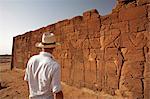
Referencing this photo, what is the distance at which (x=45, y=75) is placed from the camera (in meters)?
2.95

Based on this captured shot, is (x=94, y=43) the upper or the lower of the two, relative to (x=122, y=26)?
lower

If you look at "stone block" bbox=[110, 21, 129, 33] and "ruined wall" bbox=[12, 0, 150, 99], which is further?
"stone block" bbox=[110, 21, 129, 33]

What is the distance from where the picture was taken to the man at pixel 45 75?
286cm

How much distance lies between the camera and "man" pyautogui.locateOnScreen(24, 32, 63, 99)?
2.86 meters

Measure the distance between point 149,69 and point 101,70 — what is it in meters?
2.34

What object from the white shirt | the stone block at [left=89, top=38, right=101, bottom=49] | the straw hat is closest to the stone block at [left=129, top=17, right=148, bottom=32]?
the stone block at [left=89, top=38, right=101, bottom=49]

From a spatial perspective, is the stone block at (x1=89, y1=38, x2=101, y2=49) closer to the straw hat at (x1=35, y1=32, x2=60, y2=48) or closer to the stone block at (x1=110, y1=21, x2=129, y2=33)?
the stone block at (x1=110, y1=21, x2=129, y2=33)

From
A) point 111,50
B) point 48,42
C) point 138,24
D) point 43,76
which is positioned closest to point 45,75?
point 43,76

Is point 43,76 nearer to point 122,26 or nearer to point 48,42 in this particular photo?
point 48,42

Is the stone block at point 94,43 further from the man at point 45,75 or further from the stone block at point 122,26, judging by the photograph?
the man at point 45,75

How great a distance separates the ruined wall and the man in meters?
4.69

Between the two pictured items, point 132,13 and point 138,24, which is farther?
point 132,13

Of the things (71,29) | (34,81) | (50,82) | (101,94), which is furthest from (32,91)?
(71,29)

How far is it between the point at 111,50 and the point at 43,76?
579 cm
